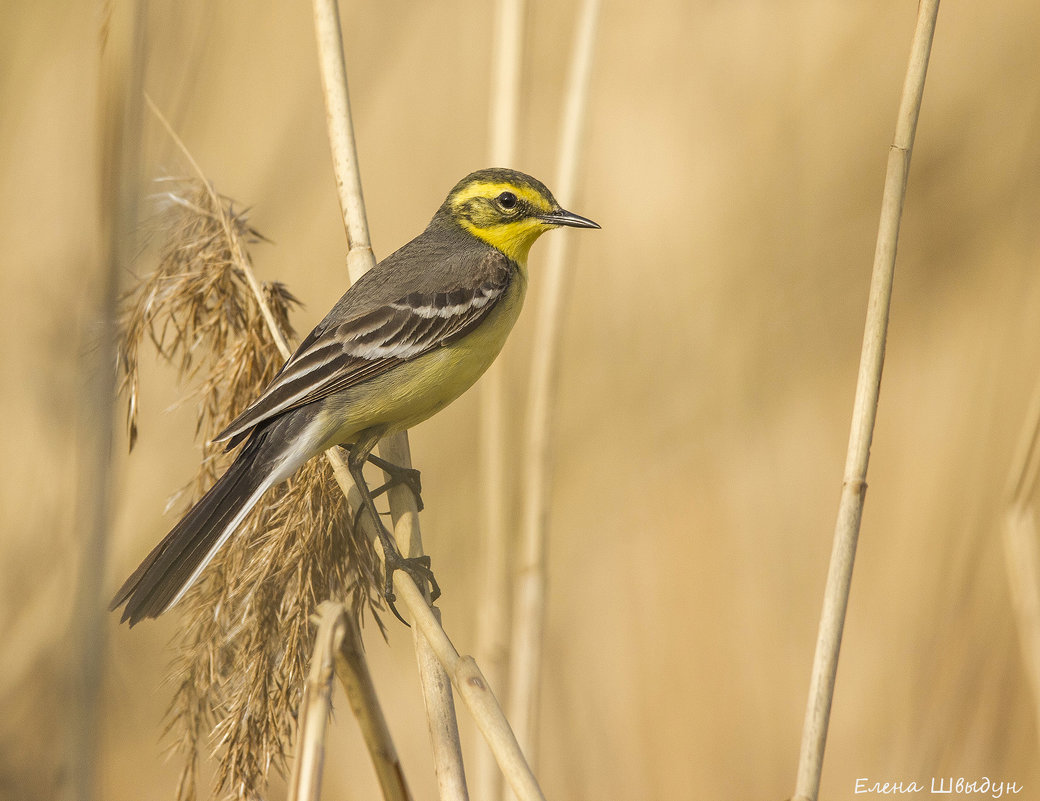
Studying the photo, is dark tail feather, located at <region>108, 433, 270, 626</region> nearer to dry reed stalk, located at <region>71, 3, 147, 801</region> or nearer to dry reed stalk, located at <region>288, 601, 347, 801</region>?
dry reed stalk, located at <region>71, 3, 147, 801</region>

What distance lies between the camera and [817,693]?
218cm

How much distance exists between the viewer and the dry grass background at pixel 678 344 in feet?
13.0

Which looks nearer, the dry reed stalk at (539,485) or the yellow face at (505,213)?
the dry reed stalk at (539,485)

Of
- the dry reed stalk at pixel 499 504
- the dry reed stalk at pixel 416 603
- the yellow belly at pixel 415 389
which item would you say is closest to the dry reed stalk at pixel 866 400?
the dry reed stalk at pixel 416 603

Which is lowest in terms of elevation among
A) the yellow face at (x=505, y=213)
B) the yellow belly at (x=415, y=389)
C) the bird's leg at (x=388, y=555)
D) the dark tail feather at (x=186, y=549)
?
the bird's leg at (x=388, y=555)

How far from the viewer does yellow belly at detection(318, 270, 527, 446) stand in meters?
3.06

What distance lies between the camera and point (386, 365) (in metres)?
3.15

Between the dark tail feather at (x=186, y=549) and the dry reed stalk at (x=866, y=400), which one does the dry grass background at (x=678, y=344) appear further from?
the dry reed stalk at (x=866, y=400)

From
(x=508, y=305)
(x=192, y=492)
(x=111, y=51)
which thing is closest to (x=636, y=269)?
(x=508, y=305)

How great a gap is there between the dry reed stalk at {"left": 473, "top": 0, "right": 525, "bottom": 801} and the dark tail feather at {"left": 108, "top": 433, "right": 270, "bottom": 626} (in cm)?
76

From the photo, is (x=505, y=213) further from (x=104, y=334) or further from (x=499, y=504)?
(x=104, y=334)

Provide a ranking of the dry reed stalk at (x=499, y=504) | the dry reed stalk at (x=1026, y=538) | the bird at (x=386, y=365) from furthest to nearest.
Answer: the dry reed stalk at (x=499, y=504), the dry reed stalk at (x=1026, y=538), the bird at (x=386, y=365)

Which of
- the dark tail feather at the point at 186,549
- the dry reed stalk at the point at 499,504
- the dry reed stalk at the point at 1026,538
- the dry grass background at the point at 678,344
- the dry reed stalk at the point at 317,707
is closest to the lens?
the dry reed stalk at the point at 317,707

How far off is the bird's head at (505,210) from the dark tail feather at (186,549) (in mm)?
1610
